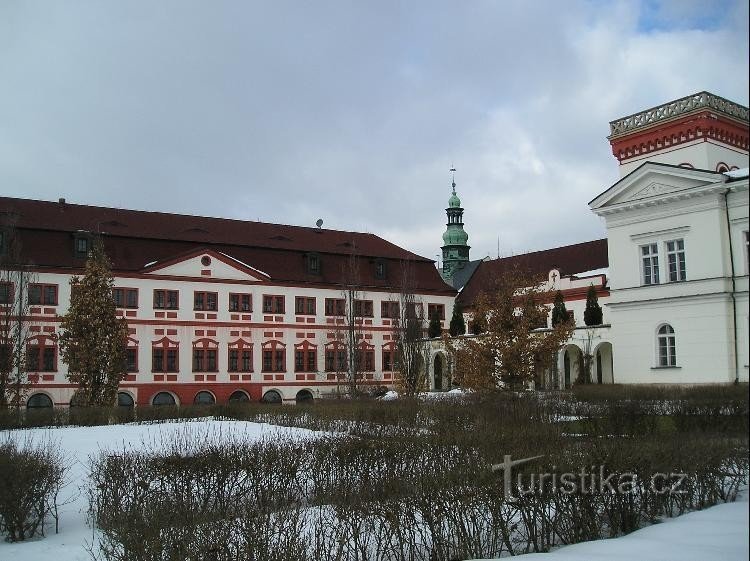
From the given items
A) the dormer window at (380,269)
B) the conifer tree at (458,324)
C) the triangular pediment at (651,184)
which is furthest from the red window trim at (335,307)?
the triangular pediment at (651,184)

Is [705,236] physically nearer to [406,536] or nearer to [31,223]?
[406,536]

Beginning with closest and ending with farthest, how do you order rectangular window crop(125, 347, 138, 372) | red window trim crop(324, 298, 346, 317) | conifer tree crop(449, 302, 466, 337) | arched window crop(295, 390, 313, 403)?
1. rectangular window crop(125, 347, 138, 372)
2. conifer tree crop(449, 302, 466, 337)
3. arched window crop(295, 390, 313, 403)
4. red window trim crop(324, 298, 346, 317)

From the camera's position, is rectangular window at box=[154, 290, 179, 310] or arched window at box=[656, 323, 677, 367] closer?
arched window at box=[656, 323, 677, 367]

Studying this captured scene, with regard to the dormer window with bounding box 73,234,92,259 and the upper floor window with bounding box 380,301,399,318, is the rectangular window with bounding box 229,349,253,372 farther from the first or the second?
the dormer window with bounding box 73,234,92,259

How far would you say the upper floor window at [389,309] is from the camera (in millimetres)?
51584

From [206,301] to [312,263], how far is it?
820 cm

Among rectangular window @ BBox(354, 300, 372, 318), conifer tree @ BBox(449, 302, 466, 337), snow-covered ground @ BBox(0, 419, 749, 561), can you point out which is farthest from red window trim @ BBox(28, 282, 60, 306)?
conifer tree @ BBox(449, 302, 466, 337)

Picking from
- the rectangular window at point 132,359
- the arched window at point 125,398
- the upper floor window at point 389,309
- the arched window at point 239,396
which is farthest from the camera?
the upper floor window at point 389,309

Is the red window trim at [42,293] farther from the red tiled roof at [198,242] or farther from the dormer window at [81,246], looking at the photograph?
the dormer window at [81,246]

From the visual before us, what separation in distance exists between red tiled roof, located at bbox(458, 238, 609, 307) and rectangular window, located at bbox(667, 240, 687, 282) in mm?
34980

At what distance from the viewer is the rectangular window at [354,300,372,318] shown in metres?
50.3

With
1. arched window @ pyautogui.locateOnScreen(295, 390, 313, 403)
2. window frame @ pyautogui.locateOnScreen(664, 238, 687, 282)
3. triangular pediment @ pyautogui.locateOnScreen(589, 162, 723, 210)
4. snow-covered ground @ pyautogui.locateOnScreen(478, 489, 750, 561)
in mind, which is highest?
triangular pediment @ pyautogui.locateOnScreen(589, 162, 723, 210)

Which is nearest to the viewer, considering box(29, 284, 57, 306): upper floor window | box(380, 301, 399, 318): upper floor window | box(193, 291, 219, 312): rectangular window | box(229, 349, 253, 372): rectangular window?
box(29, 284, 57, 306): upper floor window

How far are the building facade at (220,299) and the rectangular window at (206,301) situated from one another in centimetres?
6
